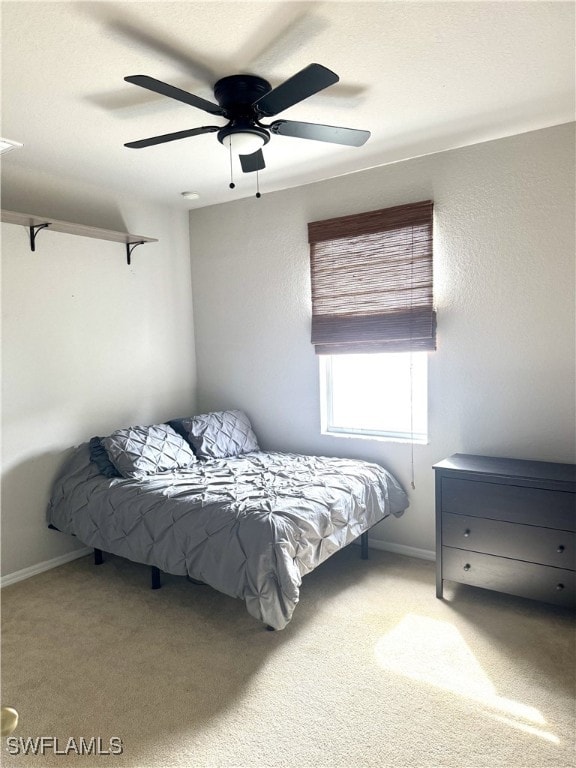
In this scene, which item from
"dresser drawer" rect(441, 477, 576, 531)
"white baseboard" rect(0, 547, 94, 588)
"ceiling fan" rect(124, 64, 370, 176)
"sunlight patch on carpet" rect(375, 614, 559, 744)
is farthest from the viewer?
"white baseboard" rect(0, 547, 94, 588)

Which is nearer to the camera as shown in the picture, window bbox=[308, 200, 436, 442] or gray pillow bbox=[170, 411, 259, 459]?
window bbox=[308, 200, 436, 442]

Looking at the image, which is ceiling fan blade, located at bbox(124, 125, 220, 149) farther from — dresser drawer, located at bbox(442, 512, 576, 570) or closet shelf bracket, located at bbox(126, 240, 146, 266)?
dresser drawer, located at bbox(442, 512, 576, 570)

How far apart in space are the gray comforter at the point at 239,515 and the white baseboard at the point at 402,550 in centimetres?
30

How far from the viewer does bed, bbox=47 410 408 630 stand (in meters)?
2.40

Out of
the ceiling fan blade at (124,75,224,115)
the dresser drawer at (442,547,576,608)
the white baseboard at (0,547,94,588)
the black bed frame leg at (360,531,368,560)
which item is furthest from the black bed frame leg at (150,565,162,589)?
the ceiling fan blade at (124,75,224,115)

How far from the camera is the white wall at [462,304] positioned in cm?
292

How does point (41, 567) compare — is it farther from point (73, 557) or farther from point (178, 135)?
point (178, 135)

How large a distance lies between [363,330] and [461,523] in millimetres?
1393

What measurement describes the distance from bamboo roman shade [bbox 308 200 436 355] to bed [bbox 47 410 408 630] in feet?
2.80

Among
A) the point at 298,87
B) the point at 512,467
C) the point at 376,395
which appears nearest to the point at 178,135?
A: the point at 298,87

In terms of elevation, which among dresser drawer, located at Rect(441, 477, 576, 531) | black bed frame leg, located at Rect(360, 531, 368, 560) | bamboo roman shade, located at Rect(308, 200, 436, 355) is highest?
bamboo roman shade, located at Rect(308, 200, 436, 355)

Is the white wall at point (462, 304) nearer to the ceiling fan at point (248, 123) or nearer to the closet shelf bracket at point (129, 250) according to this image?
the closet shelf bracket at point (129, 250)

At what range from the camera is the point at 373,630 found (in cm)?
261

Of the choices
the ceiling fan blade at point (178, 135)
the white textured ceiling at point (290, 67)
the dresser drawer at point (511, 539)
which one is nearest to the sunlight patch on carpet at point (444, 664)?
the dresser drawer at point (511, 539)
